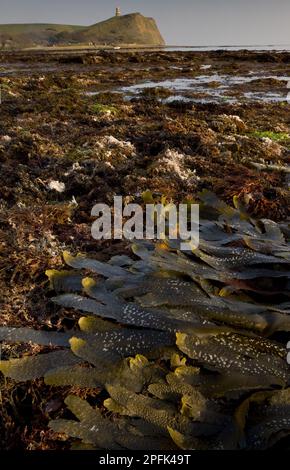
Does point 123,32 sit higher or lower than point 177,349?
higher

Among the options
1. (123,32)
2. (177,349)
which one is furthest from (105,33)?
(177,349)

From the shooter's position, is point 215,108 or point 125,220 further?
point 215,108

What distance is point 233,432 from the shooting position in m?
1.94

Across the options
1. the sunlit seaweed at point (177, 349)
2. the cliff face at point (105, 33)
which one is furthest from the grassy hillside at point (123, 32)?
the sunlit seaweed at point (177, 349)

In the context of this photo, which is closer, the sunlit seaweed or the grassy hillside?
the sunlit seaweed

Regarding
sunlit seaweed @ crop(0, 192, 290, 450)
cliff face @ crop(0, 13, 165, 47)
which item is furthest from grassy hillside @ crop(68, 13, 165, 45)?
sunlit seaweed @ crop(0, 192, 290, 450)

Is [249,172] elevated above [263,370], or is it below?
above

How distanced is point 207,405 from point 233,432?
16cm

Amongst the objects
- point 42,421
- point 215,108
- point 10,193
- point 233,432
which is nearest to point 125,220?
point 10,193

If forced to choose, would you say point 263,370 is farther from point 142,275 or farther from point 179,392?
point 142,275

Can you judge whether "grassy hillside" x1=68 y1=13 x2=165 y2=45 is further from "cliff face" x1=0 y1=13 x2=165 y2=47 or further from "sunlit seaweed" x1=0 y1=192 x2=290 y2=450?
"sunlit seaweed" x1=0 y1=192 x2=290 y2=450

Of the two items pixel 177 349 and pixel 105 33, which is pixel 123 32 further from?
pixel 177 349

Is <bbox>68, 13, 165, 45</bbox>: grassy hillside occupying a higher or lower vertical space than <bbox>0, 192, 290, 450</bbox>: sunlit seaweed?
higher

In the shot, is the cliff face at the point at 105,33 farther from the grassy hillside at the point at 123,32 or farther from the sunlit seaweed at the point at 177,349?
the sunlit seaweed at the point at 177,349
